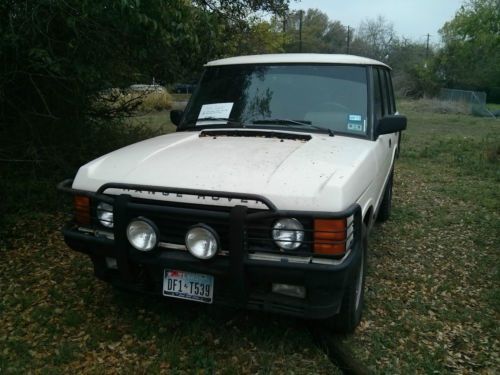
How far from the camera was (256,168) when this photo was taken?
279 cm

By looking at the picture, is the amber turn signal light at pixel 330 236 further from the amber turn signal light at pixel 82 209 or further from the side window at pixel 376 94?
the side window at pixel 376 94

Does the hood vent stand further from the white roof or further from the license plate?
the license plate

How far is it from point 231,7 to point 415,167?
14.9ft

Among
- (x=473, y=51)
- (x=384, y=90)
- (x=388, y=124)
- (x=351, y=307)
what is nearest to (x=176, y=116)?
(x=388, y=124)

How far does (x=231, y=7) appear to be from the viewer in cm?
836

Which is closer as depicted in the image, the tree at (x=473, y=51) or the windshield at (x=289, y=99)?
the windshield at (x=289, y=99)

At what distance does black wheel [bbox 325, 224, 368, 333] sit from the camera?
2.96 meters

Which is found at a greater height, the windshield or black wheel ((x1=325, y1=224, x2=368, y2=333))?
the windshield

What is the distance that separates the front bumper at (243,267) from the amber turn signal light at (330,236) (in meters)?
0.05

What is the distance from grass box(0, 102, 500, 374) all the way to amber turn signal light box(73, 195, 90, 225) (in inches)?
30.5

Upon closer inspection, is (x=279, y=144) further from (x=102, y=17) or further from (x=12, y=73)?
(x=12, y=73)

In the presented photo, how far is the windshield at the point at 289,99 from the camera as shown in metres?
3.72

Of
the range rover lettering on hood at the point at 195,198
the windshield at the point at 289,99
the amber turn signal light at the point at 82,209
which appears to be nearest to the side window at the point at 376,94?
the windshield at the point at 289,99

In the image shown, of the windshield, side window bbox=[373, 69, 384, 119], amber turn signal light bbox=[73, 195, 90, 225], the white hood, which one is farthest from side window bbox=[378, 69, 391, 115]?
amber turn signal light bbox=[73, 195, 90, 225]
